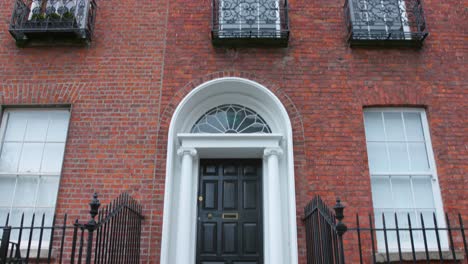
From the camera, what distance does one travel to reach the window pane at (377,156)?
6309 millimetres

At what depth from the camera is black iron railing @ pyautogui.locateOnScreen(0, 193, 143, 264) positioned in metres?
4.12

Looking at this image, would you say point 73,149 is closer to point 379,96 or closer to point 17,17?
point 17,17

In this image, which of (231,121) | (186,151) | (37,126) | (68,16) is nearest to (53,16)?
(68,16)

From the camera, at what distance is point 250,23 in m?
6.92

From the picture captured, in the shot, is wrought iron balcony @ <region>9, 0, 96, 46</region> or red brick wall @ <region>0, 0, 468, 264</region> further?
wrought iron balcony @ <region>9, 0, 96, 46</region>

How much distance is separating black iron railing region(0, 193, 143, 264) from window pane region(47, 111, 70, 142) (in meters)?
1.34

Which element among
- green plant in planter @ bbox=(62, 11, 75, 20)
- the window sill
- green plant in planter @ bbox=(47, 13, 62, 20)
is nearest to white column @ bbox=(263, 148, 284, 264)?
the window sill

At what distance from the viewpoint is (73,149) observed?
245 inches

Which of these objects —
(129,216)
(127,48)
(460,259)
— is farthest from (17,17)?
(460,259)

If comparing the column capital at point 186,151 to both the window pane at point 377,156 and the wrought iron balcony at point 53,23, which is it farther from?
the window pane at point 377,156

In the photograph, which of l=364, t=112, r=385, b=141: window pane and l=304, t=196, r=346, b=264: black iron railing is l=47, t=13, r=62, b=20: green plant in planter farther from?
l=364, t=112, r=385, b=141: window pane

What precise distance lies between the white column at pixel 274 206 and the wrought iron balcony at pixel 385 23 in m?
2.61

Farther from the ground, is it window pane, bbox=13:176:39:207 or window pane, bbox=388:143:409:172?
window pane, bbox=388:143:409:172

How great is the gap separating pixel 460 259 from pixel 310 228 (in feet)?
7.76
